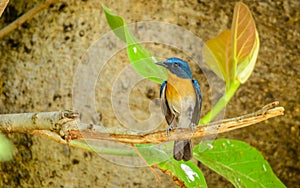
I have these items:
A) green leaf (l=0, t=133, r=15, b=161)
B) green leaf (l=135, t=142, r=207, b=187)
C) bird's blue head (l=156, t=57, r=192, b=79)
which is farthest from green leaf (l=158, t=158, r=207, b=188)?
green leaf (l=0, t=133, r=15, b=161)

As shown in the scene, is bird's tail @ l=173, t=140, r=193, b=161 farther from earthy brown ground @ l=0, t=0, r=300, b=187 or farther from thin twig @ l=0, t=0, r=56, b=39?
thin twig @ l=0, t=0, r=56, b=39

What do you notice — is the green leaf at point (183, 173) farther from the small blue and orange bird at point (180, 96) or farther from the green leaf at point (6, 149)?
the green leaf at point (6, 149)

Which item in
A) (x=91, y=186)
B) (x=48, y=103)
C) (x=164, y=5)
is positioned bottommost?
(x=91, y=186)

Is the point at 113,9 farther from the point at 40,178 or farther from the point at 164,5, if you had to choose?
the point at 40,178

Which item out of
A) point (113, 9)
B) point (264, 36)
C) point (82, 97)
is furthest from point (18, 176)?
point (264, 36)

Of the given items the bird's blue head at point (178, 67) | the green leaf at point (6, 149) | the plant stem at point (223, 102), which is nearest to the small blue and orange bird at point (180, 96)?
the bird's blue head at point (178, 67)

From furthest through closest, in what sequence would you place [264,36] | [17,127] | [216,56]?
[264,36] → [216,56] → [17,127]

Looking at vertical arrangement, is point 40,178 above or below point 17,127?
below

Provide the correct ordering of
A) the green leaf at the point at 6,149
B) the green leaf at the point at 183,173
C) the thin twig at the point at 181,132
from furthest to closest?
the green leaf at the point at 6,149 → the green leaf at the point at 183,173 → the thin twig at the point at 181,132

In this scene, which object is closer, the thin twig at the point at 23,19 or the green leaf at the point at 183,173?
the green leaf at the point at 183,173
